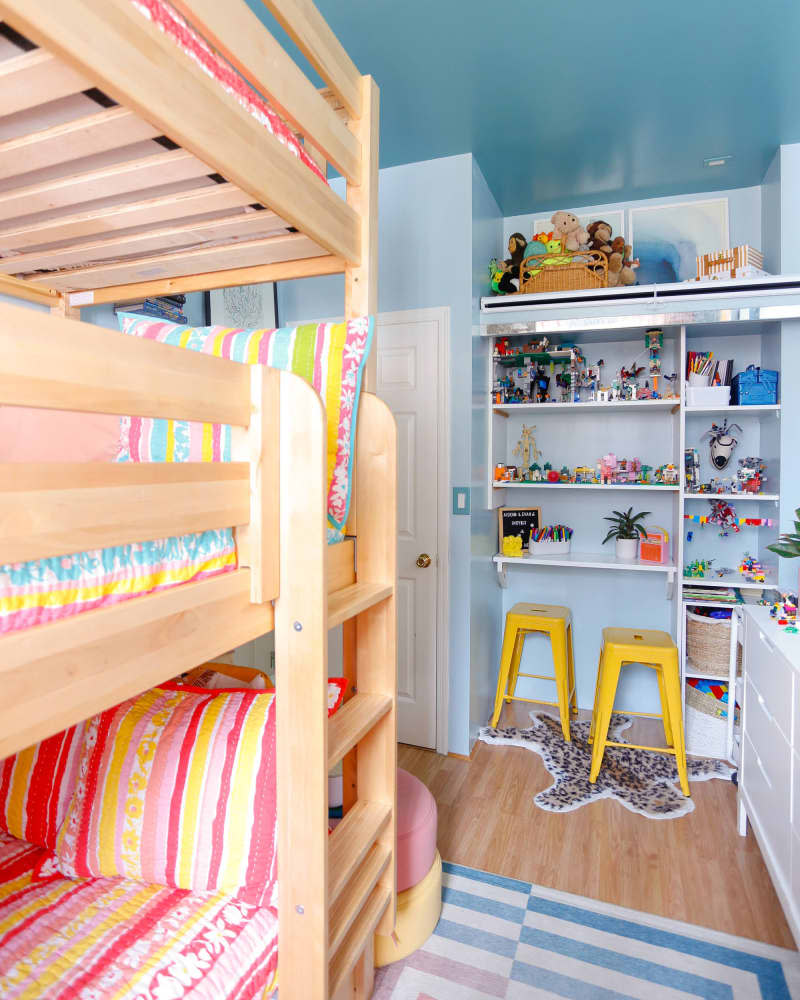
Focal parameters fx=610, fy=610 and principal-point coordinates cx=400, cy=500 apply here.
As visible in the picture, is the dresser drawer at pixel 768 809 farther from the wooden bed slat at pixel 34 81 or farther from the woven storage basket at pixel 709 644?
the wooden bed slat at pixel 34 81

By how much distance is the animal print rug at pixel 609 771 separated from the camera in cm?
235

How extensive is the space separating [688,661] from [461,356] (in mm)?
1718

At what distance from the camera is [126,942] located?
105cm

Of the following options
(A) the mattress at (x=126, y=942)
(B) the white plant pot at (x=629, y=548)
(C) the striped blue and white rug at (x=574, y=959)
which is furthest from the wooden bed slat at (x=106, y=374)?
(B) the white plant pot at (x=629, y=548)

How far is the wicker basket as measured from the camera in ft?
9.14

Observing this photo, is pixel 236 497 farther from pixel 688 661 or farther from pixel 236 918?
pixel 688 661

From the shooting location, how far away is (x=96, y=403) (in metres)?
0.66

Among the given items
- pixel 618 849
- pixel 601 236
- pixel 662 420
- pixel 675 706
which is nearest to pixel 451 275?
pixel 601 236

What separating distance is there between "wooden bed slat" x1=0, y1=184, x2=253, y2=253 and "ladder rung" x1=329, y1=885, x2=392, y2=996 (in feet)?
4.88

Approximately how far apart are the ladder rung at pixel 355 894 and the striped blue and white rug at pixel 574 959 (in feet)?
1.30

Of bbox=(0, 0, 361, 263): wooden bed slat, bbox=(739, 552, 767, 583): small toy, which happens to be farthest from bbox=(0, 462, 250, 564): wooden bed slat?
bbox=(739, 552, 767, 583): small toy

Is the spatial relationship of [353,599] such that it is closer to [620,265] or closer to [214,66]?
[214,66]

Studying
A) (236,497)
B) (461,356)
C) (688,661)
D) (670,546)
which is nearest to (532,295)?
(461,356)

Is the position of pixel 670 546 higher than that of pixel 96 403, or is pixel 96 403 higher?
pixel 96 403
